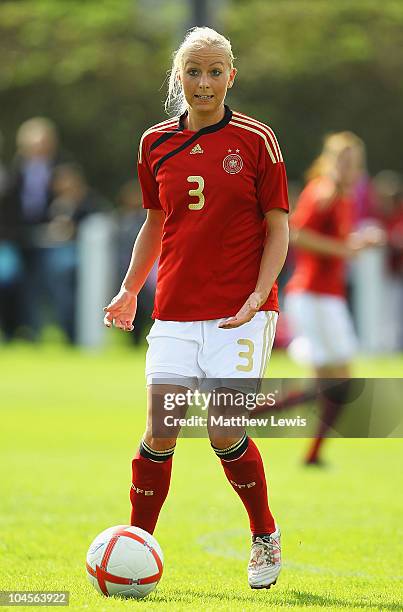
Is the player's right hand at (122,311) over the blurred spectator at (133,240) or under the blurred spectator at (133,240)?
over

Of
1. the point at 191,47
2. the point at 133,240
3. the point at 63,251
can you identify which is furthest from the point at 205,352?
the point at 63,251

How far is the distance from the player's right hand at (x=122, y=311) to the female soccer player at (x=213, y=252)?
8.2 inches

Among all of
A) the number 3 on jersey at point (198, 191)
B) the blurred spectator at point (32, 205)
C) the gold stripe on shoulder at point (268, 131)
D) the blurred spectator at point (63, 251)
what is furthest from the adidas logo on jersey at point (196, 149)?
the blurred spectator at point (63, 251)

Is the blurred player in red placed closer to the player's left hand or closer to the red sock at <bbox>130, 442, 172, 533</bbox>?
the red sock at <bbox>130, 442, 172, 533</bbox>

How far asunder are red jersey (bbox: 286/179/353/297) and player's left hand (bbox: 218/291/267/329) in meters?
4.68

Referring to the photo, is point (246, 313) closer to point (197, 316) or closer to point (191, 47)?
point (197, 316)

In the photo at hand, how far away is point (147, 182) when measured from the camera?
6512mm

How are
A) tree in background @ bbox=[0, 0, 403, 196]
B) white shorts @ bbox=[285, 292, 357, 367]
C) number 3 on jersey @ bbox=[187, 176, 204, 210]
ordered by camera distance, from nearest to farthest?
number 3 on jersey @ bbox=[187, 176, 204, 210]
white shorts @ bbox=[285, 292, 357, 367]
tree in background @ bbox=[0, 0, 403, 196]

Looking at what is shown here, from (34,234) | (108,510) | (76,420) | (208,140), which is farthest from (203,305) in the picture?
(34,234)

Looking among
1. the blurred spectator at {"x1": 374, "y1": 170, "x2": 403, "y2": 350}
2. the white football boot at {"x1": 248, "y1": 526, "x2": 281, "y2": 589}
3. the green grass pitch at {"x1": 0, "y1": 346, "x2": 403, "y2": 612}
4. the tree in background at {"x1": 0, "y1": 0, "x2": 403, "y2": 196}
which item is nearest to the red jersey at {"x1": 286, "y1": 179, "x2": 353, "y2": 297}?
the green grass pitch at {"x1": 0, "y1": 346, "x2": 403, "y2": 612}

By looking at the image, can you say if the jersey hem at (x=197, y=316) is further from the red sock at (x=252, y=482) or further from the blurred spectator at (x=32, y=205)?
the blurred spectator at (x=32, y=205)

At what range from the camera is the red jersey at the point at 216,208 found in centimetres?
621

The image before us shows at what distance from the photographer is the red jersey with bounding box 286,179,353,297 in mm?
10727

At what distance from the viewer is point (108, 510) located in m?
8.41
